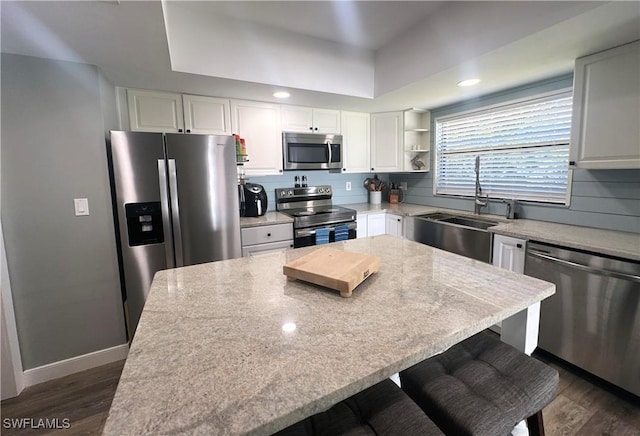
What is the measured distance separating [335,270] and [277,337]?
402 mm

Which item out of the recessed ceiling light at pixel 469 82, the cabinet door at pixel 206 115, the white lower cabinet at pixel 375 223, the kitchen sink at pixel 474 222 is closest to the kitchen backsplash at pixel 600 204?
the kitchen sink at pixel 474 222

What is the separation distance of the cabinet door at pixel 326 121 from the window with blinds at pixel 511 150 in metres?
1.27

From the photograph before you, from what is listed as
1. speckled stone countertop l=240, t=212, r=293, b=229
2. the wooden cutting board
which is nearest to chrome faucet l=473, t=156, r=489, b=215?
speckled stone countertop l=240, t=212, r=293, b=229

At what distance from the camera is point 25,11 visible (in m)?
1.36

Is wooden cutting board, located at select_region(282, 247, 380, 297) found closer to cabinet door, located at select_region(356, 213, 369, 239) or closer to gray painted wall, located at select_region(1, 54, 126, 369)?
gray painted wall, located at select_region(1, 54, 126, 369)

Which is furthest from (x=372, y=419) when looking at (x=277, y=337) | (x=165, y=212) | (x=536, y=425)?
(x=165, y=212)

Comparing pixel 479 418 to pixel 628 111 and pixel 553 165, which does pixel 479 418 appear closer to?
pixel 628 111

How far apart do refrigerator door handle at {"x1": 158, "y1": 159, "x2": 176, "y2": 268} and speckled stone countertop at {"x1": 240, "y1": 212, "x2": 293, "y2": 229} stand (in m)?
0.62

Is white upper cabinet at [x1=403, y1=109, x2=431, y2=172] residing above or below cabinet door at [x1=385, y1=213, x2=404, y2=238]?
above

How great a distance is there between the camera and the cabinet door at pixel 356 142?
3.50 meters

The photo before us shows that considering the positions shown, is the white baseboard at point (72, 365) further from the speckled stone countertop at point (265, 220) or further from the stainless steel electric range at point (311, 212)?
the stainless steel electric range at point (311, 212)

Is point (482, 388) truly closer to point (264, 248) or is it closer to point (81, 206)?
point (264, 248)

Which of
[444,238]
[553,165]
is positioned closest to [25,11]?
[444,238]

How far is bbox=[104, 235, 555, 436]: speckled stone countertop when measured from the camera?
56 cm
